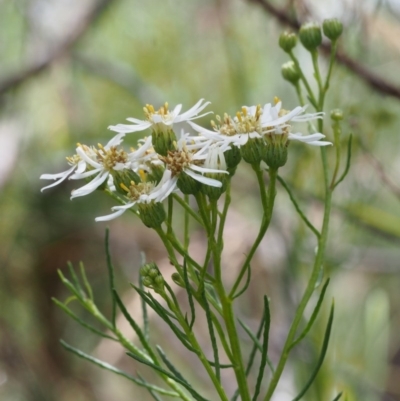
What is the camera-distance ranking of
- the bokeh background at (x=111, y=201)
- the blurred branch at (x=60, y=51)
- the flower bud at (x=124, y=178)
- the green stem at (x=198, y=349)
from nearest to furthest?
the green stem at (x=198, y=349) → the flower bud at (x=124, y=178) → the bokeh background at (x=111, y=201) → the blurred branch at (x=60, y=51)

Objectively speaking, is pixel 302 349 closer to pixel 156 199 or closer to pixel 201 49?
pixel 156 199

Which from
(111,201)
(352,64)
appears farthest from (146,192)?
(111,201)

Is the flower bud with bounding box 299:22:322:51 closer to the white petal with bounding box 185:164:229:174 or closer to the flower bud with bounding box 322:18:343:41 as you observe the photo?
the flower bud with bounding box 322:18:343:41

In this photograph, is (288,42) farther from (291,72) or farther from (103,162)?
(103,162)

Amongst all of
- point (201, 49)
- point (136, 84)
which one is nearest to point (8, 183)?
point (136, 84)

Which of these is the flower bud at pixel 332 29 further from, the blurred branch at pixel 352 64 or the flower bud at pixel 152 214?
the blurred branch at pixel 352 64

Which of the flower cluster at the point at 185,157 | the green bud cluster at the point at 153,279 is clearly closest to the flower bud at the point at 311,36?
the flower cluster at the point at 185,157
